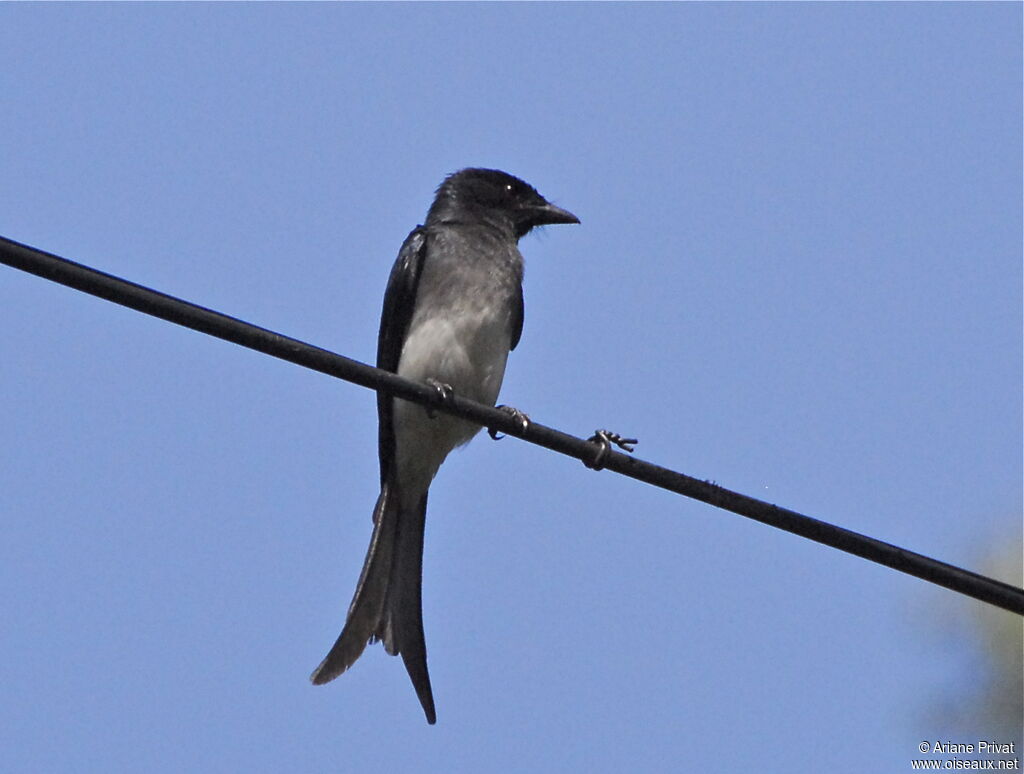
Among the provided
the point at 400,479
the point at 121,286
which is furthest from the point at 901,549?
the point at 400,479

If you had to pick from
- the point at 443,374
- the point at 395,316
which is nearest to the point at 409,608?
the point at 443,374

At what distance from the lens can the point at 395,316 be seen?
7.10 metres

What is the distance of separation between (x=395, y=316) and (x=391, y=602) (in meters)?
1.41

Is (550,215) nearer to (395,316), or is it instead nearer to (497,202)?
(497,202)

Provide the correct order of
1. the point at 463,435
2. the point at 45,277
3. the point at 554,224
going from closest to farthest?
the point at 45,277
the point at 463,435
the point at 554,224

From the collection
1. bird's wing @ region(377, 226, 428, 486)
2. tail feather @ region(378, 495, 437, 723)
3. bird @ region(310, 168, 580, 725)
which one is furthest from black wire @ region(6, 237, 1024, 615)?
bird's wing @ region(377, 226, 428, 486)

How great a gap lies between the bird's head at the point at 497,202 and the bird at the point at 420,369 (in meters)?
0.36

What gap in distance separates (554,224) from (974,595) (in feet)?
15.6

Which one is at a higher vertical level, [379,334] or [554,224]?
[554,224]

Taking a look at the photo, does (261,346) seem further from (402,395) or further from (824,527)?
(824,527)

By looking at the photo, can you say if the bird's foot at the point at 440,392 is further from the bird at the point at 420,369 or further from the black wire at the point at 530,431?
the black wire at the point at 530,431

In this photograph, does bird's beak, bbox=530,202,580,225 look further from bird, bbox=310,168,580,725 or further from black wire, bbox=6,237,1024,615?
black wire, bbox=6,237,1024,615

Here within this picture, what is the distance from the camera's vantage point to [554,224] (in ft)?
26.9

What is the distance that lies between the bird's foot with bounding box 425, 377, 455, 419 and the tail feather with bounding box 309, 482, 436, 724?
32.1 inches
